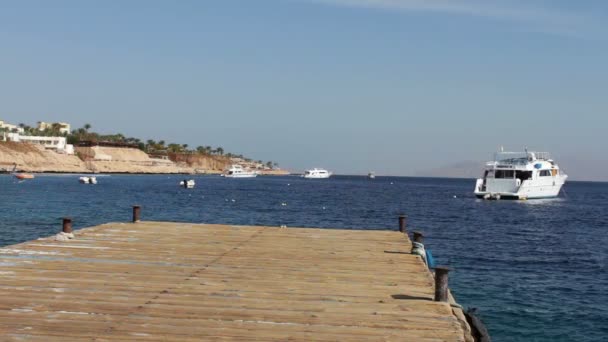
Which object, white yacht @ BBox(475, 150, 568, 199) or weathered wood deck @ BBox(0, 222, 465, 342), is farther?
white yacht @ BBox(475, 150, 568, 199)

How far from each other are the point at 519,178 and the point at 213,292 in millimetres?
87416

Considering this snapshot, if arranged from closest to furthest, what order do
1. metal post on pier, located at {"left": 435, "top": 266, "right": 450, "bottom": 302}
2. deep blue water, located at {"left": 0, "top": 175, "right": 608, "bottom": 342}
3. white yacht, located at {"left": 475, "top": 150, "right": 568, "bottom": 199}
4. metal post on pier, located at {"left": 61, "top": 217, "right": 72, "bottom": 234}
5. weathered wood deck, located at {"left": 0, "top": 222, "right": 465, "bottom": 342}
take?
weathered wood deck, located at {"left": 0, "top": 222, "right": 465, "bottom": 342} < metal post on pier, located at {"left": 435, "top": 266, "right": 450, "bottom": 302} < metal post on pier, located at {"left": 61, "top": 217, "right": 72, "bottom": 234} < deep blue water, located at {"left": 0, "top": 175, "right": 608, "bottom": 342} < white yacht, located at {"left": 475, "top": 150, "right": 568, "bottom": 199}

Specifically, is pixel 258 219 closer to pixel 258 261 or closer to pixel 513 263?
pixel 513 263

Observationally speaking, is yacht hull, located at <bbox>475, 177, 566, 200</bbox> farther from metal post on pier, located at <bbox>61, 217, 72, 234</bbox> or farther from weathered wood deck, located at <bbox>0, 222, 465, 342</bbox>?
metal post on pier, located at <bbox>61, 217, 72, 234</bbox>

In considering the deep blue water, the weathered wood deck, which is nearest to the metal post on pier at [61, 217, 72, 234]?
the weathered wood deck

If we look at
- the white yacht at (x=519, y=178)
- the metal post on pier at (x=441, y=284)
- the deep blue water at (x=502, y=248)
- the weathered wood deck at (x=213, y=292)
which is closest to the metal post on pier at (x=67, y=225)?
the weathered wood deck at (x=213, y=292)

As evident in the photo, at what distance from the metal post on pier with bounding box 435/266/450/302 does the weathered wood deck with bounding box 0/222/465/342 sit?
0.64 feet

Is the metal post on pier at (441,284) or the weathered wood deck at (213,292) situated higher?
the metal post on pier at (441,284)

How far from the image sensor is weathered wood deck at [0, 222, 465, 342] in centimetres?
816

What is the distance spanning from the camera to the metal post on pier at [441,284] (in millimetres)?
9992

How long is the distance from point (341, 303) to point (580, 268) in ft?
76.2

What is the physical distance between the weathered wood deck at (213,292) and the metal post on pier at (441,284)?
0.19 meters

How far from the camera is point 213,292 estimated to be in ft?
34.6

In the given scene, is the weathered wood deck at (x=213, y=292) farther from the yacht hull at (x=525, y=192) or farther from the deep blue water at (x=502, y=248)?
the yacht hull at (x=525, y=192)
